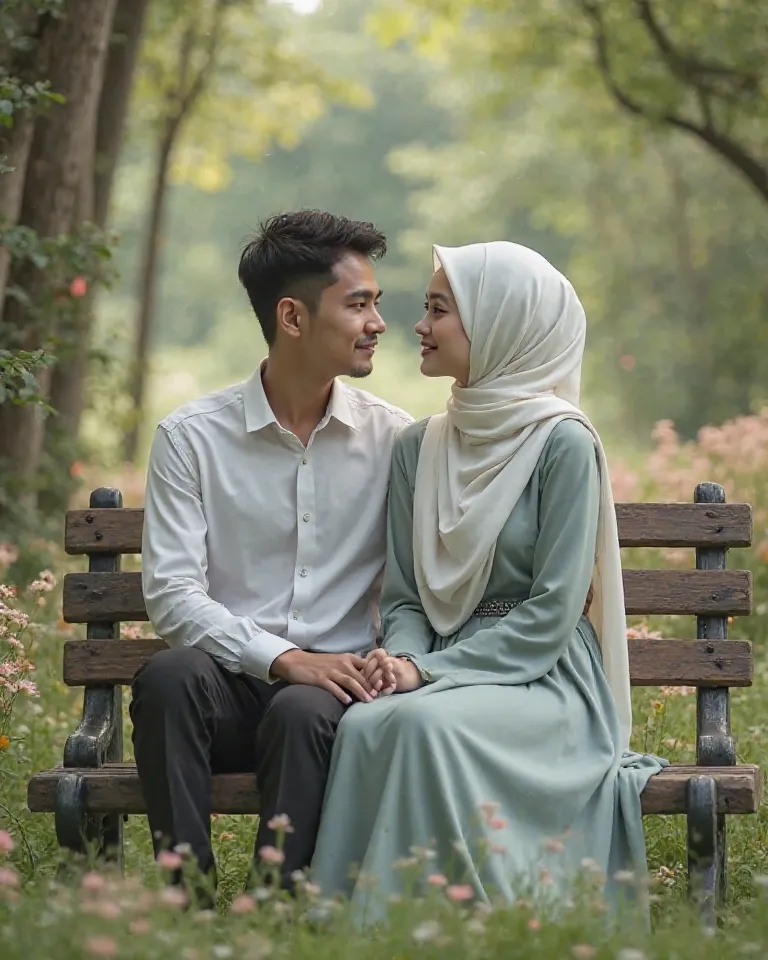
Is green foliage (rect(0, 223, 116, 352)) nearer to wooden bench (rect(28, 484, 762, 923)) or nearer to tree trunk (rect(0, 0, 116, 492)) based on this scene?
tree trunk (rect(0, 0, 116, 492))

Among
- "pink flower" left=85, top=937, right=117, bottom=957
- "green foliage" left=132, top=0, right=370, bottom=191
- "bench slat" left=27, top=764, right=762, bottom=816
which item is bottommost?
"pink flower" left=85, top=937, right=117, bottom=957

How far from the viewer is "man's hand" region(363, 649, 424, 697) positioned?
152 inches

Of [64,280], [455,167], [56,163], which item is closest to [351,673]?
[56,163]

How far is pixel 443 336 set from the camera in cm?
414

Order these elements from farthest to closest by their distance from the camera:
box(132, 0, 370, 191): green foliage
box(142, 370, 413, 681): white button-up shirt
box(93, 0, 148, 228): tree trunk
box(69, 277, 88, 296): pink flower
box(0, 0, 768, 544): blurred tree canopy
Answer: box(132, 0, 370, 191): green foliage < box(93, 0, 148, 228): tree trunk < box(69, 277, 88, 296): pink flower < box(0, 0, 768, 544): blurred tree canopy < box(142, 370, 413, 681): white button-up shirt

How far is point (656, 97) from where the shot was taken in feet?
36.9

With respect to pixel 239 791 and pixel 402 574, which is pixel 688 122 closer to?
pixel 402 574

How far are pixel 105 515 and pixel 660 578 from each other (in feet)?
4.94

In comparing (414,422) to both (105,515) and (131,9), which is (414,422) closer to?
(105,515)

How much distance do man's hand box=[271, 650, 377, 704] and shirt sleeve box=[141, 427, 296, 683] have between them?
0.03m

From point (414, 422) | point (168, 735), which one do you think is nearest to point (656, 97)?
point (414, 422)

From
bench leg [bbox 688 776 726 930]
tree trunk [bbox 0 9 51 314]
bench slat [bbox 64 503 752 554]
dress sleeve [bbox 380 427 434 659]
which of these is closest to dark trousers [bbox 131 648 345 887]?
dress sleeve [bbox 380 427 434 659]

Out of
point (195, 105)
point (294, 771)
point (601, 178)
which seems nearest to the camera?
point (294, 771)

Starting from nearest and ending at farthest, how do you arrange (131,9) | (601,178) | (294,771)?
(294,771), (131,9), (601,178)
